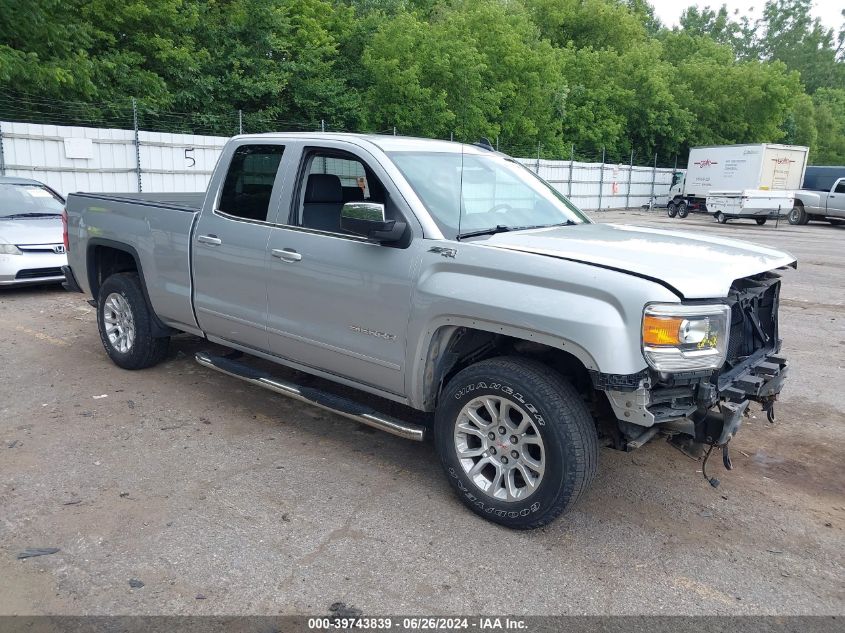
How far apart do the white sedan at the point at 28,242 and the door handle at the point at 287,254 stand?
624cm

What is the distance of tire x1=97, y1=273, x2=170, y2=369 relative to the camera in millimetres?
5836

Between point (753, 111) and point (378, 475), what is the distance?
157ft

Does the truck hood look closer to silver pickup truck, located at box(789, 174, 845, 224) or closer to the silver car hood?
the silver car hood

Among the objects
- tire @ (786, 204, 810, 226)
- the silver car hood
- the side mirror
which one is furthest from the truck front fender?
tire @ (786, 204, 810, 226)

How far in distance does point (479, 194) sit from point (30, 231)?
25.0ft

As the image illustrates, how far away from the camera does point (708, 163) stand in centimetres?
3222

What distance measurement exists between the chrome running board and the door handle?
0.84 meters

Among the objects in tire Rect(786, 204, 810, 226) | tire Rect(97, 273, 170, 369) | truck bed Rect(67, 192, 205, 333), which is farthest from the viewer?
tire Rect(786, 204, 810, 226)

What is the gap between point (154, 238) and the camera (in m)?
5.46

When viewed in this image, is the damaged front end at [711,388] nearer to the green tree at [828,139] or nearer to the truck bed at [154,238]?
the truck bed at [154,238]

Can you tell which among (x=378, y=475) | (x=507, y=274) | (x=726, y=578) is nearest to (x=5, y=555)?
(x=378, y=475)

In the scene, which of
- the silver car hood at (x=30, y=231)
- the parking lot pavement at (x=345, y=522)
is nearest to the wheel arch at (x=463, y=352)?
the parking lot pavement at (x=345, y=522)

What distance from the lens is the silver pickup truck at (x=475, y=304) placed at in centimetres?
324

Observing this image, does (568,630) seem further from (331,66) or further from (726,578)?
Answer: (331,66)
